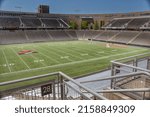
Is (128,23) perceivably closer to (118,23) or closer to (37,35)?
(118,23)

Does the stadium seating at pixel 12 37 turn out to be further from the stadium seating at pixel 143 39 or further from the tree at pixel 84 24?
the stadium seating at pixel 143 39

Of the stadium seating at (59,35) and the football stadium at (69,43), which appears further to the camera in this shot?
the stadium seating at (59,35)

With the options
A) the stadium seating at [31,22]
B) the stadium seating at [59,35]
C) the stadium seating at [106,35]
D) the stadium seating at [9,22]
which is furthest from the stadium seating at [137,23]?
the stadium seating at [9,22]

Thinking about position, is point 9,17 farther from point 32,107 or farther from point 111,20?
point 32,107

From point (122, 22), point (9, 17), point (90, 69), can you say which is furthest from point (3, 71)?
point (122, 22)

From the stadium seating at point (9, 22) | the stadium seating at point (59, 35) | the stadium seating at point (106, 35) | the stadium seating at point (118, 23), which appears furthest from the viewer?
the stadium seating at point (118, 23)

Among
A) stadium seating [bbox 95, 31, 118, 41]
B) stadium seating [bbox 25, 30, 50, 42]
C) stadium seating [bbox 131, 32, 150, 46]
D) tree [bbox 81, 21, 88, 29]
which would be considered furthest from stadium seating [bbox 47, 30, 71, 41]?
stadium seating [bbox 131, 32, 150, 46]

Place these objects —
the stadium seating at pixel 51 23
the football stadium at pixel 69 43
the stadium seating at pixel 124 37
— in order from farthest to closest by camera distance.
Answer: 1. the stadium seating at pixel 51 23
2. the stadium seating at pixel 124 37
3. the football stadium at pixel 69 43

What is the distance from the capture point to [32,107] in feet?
6.48

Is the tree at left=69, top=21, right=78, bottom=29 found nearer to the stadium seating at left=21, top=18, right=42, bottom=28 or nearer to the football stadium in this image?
the football stadium

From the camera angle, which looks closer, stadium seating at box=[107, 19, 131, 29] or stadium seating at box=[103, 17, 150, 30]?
stadium seating at box=[103, 17, 150, 30]

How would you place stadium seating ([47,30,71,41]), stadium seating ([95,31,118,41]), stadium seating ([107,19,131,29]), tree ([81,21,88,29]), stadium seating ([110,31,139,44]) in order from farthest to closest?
tree ([81,21,88,29]), stadium seating ([107,19,131,29]), stadium seating ([47,30,71,41]), stadium seating ([95,31,118,41]), stadium seating ([110,31,139,44])

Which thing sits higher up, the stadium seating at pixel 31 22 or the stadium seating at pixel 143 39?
the stadium seating at pixel 31 22

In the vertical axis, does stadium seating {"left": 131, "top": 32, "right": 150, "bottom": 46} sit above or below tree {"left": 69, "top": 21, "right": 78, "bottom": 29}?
below
